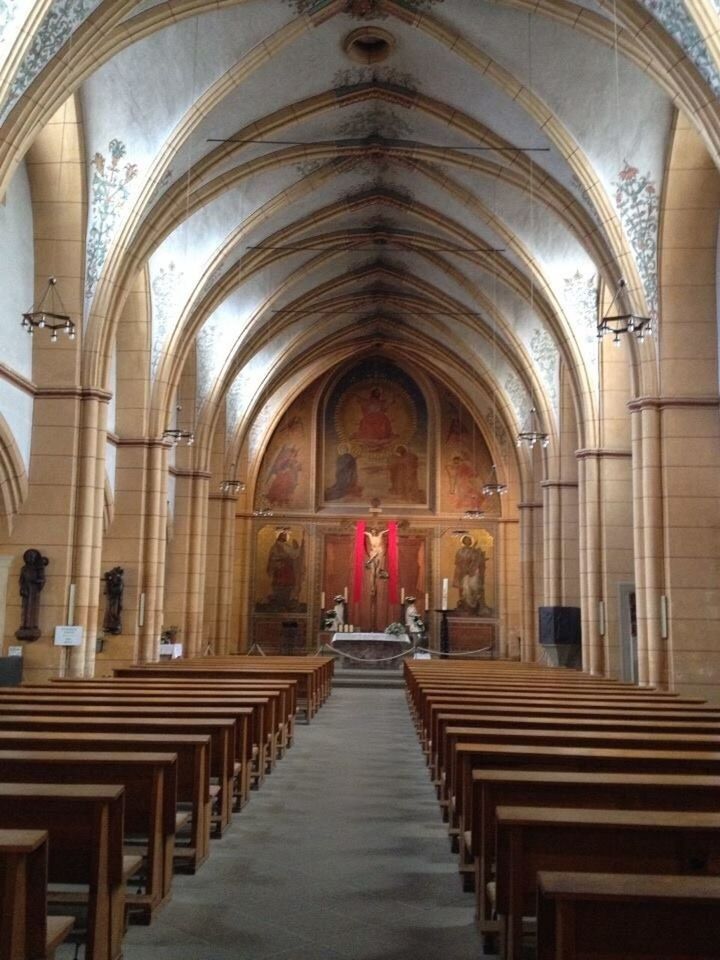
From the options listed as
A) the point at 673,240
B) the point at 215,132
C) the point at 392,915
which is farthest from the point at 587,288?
the point at 392,915

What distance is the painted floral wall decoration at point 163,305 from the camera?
65.4ft

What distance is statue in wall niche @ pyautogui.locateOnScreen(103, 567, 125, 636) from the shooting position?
19.2m

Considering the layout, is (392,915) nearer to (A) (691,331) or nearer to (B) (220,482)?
(A) (691,331)

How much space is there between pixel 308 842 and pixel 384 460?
1103 inches

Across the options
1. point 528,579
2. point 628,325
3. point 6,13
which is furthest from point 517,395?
point 6,13

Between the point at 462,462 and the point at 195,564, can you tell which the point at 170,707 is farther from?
the point at 462,462

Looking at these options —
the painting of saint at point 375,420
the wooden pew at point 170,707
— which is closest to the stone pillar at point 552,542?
the painting of saint at point 375,420

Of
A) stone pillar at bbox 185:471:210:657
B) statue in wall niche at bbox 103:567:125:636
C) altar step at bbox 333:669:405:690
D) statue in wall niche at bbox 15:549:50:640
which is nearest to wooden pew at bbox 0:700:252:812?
statue in wall niche at bbox 15:549:50:640

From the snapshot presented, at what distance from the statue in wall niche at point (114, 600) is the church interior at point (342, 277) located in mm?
61

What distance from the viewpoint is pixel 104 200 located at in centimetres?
1544

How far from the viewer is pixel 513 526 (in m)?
33.6

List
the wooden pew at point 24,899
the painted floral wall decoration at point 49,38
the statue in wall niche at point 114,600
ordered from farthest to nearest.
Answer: the statue in wall niche at point 114,600, the painted floral wall decoration at point 49,38, the wooden pew at point 24,899

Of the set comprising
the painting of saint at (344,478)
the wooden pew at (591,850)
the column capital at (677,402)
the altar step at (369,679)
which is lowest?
the altar step at (369,679)

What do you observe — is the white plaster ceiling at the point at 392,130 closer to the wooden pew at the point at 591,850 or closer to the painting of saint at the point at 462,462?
the painting of saint at the point at 462,462
